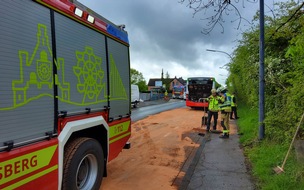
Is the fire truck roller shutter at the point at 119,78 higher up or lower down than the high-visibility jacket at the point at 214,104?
higher up

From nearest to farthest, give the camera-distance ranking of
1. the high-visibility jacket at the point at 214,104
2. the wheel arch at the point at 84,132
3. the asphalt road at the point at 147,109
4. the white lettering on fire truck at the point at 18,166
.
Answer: the white lettering on fire truck at the point at 18,166 → the wheel arch at the point at 84,132 → the high-visibility jacket at the point at 214,104 → the asphalt road at the point at 147,109

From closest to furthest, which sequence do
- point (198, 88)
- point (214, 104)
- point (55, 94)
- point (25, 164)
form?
point (25, 164) → point (55, 94) → point (214, 104) → point (198, 88)

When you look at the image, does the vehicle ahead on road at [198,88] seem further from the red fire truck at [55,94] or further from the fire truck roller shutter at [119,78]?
the red fire truck at [55,94]

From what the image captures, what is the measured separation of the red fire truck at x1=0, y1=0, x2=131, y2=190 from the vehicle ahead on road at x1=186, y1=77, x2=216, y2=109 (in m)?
22.8

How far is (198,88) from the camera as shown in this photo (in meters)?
28.5

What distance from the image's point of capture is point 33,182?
3299 mm

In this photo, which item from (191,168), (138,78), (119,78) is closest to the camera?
(119,78)

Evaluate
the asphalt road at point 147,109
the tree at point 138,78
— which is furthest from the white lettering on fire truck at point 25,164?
the tree at point 138,78

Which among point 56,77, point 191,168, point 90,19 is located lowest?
point 191,168

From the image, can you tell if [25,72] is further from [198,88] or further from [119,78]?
[198,88]

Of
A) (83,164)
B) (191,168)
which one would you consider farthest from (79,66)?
(191,168)

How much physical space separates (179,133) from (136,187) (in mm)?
6978

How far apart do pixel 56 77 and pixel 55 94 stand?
0.19 m

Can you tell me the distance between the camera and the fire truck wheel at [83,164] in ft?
13.1
